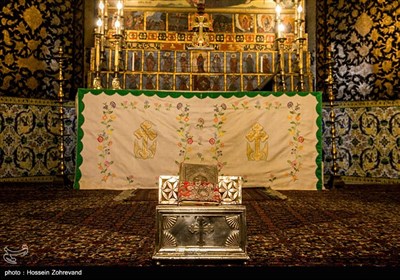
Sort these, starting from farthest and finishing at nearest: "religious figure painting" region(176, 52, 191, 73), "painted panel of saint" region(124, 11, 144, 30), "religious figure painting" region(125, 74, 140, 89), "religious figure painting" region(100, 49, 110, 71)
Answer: "painted panel of saint" region(124, 11, 144, 30), "religious figure painting" region(176, 52, 191, 73), "religious figure painting" region(125, 74, 140, 89), "religious figure painting" region(100, 49, 110, 71)

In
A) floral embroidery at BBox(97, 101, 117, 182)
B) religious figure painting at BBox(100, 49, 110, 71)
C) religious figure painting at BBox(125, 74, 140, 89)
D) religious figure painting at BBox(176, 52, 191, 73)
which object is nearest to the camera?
floral embroidery at BBox(97, 101, 117, 182)

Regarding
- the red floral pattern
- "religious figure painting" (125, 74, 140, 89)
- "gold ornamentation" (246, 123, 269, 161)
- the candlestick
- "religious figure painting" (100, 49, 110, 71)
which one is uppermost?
the candlestick

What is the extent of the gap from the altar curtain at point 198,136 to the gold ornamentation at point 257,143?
0.01 meters

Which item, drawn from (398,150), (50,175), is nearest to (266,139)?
(398,150)

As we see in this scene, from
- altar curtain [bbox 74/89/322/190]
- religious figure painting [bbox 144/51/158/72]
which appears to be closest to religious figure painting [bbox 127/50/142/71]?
religious figure painting [bbox 144/51/158/72]

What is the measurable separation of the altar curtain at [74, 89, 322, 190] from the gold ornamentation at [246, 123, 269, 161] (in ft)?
0.04

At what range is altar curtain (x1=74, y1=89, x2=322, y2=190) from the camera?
167 inches

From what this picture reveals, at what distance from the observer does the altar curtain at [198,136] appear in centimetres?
424

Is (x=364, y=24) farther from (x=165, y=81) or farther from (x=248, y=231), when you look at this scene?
(x=248, y=231)

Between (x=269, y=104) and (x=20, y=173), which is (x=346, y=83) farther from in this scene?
(x=20, y=173)

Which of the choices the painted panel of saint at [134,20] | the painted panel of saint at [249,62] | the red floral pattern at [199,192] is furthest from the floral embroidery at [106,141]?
the red floral pattern at [199,192]

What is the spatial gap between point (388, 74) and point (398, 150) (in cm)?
114

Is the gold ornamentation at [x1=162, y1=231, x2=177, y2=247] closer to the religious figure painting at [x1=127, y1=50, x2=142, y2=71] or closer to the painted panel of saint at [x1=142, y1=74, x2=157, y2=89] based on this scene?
the painted panel of saint at [x1=142, y1=74, x2=157, y2=89]

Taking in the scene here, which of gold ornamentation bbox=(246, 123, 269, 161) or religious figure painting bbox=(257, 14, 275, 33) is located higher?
religious figure painting bbox=(257, 14, 275, 33)
